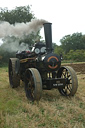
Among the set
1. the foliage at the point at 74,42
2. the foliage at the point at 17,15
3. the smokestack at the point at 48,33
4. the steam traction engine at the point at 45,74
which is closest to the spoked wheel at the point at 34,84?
the steam traction engine at the point at 45,74

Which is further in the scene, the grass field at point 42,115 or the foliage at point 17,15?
the foliage at point 17,15

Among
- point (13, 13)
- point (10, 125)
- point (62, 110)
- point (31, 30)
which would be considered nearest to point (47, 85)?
point (62, 110)

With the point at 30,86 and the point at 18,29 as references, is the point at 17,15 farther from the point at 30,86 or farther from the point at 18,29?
the point at 30,86

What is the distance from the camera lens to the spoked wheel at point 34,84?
154 inches

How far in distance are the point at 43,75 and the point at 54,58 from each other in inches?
34.2

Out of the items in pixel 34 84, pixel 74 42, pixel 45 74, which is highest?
pixel 74 42

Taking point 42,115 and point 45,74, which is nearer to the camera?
point 42,115

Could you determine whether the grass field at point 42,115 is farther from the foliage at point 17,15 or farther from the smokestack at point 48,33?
the foliage at point 17,15

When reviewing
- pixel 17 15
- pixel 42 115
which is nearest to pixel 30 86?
pixel 42 115

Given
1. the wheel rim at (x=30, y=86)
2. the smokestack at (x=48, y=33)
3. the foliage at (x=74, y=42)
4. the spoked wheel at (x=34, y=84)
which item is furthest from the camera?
the foliage at (x=74, y=42)

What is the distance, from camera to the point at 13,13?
66.3 feet

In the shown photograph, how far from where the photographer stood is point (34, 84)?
156 inches

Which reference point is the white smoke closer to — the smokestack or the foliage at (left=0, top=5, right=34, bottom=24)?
the smokestack

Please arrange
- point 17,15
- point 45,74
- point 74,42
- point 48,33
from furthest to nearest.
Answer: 1. point 74,42
2. point 17,15
3. point 45,74
4. point 48,33
